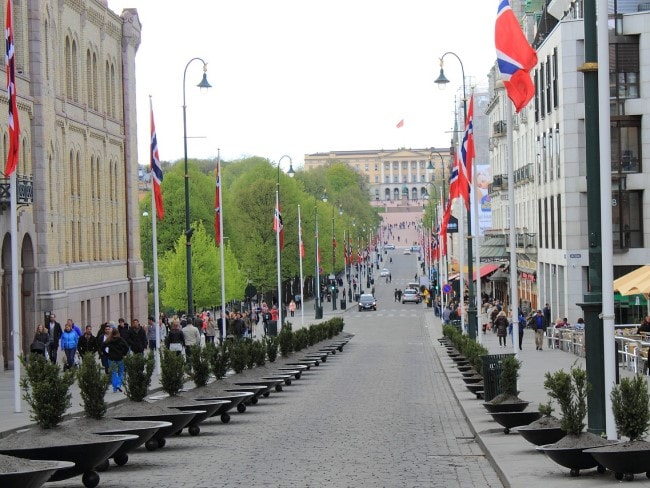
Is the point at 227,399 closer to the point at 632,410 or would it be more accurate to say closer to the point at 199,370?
the point at 199,370

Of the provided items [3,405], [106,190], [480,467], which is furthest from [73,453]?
[106,190]

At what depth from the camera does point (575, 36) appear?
56.1 m

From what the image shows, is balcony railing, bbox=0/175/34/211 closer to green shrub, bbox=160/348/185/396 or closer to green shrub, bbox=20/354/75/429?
green shrub, bbox=160/348/185/396

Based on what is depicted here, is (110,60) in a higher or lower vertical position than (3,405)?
higher

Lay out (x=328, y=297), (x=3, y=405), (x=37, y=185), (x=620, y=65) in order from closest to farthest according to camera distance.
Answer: (x=3, y=405) < (x=37, y=185) < (x=620, y=65) < (x=328, y=297)

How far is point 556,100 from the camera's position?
59344mm

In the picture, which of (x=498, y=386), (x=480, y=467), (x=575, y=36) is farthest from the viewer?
(x=575, y=36)

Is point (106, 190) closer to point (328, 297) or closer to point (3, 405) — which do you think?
point (3, 405)

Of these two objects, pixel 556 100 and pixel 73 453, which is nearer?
pixel 73 453

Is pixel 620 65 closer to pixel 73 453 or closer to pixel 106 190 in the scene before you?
pixel 106 190

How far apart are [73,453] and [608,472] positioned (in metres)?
5.72

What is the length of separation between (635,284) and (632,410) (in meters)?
23.8

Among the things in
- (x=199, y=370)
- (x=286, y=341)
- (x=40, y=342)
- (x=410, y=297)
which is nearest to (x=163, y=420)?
(x=199, y=370)

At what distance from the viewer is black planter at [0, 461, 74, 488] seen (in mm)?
12180
